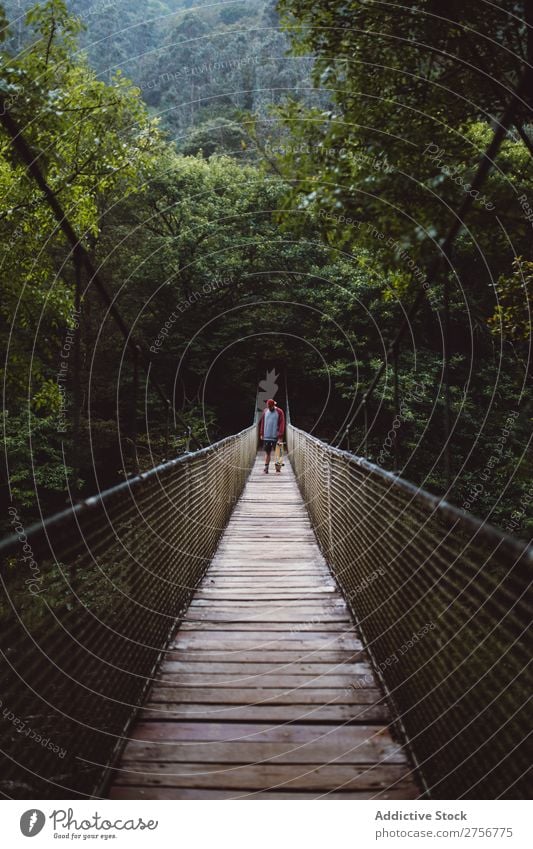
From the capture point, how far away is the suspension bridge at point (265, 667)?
Result: 1.60 metres

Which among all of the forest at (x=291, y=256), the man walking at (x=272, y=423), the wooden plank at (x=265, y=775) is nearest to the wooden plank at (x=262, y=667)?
the wooden plank at (x=265, y=775)

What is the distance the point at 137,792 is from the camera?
6.33ft

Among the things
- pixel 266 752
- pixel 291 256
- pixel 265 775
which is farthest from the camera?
pixel 291 256

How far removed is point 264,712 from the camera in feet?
8.03

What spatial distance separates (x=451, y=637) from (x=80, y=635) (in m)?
1.17

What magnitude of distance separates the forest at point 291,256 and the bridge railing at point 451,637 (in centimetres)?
45

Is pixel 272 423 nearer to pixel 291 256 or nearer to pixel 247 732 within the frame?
pixel 247 732

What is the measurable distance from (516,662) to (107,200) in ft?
63.1

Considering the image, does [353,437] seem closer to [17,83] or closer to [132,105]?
[132,105]

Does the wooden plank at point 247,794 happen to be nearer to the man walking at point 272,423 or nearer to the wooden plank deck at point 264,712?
the wooden plank deck at point 264,712

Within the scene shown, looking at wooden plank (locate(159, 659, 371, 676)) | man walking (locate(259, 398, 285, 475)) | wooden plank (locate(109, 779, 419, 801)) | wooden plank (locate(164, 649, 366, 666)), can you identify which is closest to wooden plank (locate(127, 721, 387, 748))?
wooden plank (locate(109, 779, 419, 801))

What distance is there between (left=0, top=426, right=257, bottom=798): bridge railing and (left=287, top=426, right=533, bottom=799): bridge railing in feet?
3.46

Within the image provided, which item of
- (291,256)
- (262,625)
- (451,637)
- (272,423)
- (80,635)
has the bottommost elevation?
(262,625)

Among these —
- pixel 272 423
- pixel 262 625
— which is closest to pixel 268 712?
pixel 262 625
